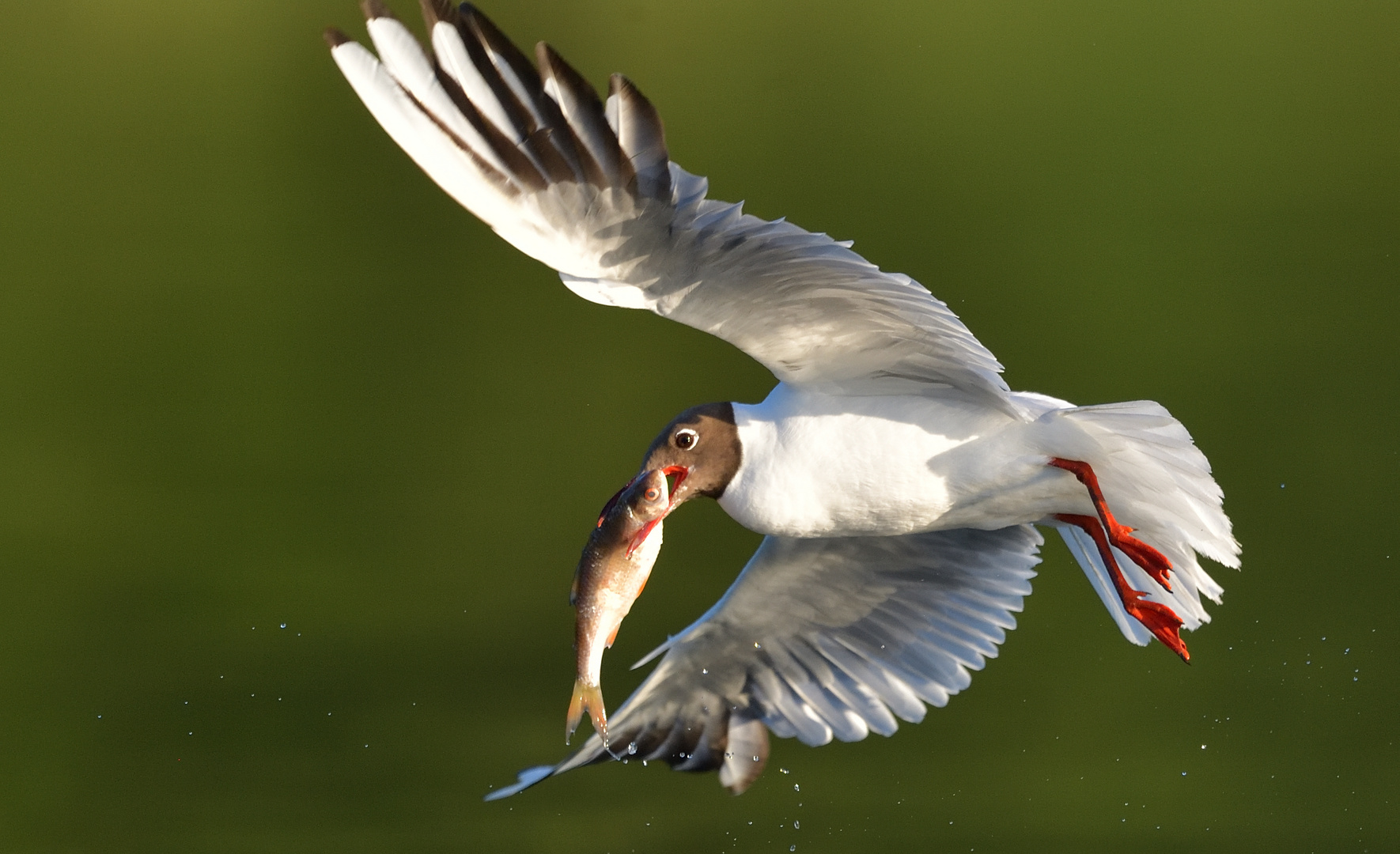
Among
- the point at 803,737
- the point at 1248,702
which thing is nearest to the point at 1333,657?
the point at 1248,702

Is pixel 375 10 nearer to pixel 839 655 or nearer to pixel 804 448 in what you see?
pixel 804 448

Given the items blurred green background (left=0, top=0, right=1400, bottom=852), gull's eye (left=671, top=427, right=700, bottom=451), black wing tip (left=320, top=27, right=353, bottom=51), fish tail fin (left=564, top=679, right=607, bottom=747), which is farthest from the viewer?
blurred green background (left=0, top=0, right=1400, bottom=852)

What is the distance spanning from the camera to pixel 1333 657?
18.5 feet

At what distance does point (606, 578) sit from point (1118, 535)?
3.16 feet

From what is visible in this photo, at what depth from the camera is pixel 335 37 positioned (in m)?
3.16

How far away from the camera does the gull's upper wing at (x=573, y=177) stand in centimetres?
318

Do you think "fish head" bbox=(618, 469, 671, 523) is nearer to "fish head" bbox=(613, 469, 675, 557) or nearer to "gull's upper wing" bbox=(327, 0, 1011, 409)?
"fish head" bbox=(613, 469, 675, 557)

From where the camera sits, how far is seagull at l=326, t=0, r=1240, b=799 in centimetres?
320

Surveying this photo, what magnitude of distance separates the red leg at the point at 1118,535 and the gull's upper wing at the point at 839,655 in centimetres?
63

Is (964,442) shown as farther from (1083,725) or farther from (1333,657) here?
(1333,657)

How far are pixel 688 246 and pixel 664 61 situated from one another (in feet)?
22.0

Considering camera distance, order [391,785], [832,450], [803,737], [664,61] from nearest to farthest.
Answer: [832,450] < [803,737] < [391,785] < [664,61]

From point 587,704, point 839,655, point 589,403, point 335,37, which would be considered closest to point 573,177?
point 335,37

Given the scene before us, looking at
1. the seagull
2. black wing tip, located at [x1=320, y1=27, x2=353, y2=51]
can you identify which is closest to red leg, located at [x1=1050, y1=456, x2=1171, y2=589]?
the seagull
